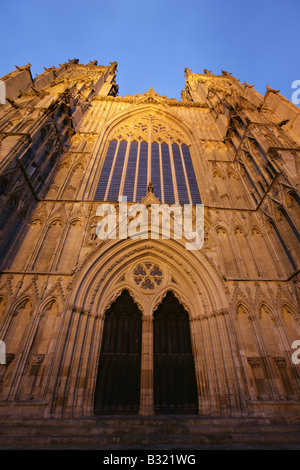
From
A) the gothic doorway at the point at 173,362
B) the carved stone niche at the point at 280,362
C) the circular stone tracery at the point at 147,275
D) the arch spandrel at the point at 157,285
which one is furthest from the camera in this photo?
the circular stone tracery at the point at 147,275

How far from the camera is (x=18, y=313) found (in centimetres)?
715

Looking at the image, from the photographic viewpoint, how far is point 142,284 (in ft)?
28.7

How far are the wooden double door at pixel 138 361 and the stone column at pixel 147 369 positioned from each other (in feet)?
0.93

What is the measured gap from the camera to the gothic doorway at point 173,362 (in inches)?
270

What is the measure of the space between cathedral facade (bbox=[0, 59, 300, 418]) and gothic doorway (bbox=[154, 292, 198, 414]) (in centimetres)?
3

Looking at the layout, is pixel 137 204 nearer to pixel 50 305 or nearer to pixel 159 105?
pixel 50 305

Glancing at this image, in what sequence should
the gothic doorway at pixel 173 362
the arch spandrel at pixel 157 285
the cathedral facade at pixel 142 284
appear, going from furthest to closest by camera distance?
the arch spandrel at pixel 157 285
the gothic doorway at pixel 173 362
the cathedral facade at pixel 142 284

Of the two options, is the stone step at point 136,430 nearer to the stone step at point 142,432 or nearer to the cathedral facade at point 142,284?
the stone step at point 142,432

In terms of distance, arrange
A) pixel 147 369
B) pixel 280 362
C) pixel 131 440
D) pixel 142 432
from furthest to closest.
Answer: pixel 147 369
pixel 280 362
pixel 142 432
pixel 131 440

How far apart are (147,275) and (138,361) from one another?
2.99m

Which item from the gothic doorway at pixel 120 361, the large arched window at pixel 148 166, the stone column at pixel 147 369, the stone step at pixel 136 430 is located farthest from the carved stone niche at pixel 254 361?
the large arched window at pixel 148 166

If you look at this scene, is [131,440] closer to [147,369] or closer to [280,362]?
[147,369]

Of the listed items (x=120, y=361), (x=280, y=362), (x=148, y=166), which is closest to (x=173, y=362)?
(x=120, y=361)

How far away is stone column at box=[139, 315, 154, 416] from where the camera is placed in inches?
257
